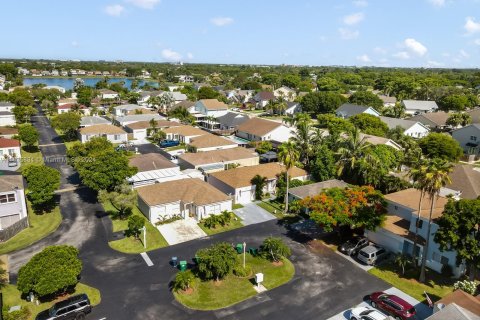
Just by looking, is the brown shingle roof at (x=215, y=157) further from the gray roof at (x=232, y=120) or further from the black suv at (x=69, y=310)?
the black suv at (x=69, y=310)

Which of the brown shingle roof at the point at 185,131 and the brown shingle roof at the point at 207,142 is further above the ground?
the brown shingle roof at the point at 185,131

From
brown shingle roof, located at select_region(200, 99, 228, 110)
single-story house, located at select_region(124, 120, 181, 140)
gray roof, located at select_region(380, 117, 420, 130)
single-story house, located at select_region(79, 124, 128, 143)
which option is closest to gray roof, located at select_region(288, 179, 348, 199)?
gray roof, located at select_region(380, 117, 420, 130)

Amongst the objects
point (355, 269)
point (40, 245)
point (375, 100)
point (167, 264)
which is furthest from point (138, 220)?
point (375, 100)

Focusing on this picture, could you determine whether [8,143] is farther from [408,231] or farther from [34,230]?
[408,231]

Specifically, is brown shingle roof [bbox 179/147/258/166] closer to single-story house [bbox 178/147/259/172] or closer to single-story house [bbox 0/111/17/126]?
single-story house [bbox 178/147/259/172]

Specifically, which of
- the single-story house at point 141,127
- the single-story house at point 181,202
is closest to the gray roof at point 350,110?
the single-story house at point 141,127

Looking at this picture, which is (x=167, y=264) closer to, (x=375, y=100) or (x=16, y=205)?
(x=16, y=205)
